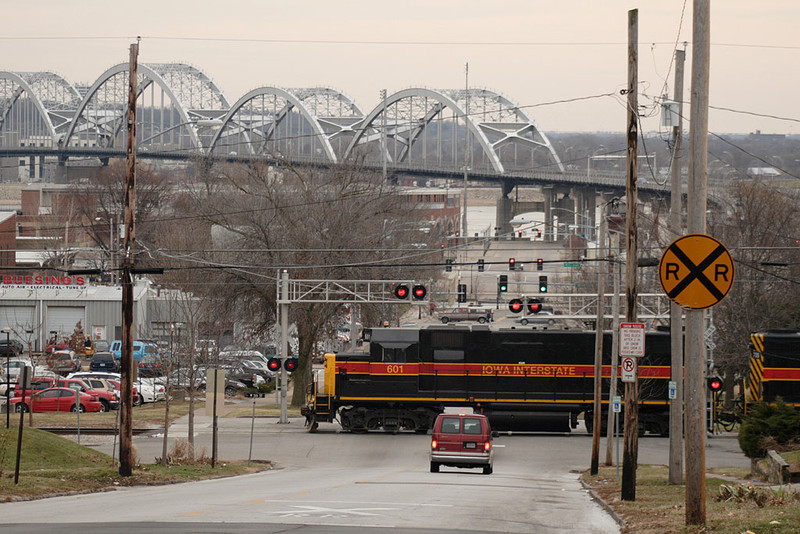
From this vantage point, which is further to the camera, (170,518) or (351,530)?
(170,518)

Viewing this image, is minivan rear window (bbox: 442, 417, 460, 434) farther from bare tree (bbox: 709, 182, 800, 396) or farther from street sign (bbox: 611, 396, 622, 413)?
bare tree (bbox: 709, 182, 800, 396)

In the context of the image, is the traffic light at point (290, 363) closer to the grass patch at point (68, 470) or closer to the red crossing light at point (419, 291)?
the red crossing light at point (419, 291)

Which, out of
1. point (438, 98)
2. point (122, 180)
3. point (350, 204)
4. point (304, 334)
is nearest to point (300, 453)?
point (304, 334)

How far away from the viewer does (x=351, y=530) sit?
1448 cm

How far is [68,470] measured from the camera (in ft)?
80.6

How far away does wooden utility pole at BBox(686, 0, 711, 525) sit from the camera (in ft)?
44.2

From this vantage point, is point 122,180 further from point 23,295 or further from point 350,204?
point 350,204

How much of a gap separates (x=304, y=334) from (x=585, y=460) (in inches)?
786

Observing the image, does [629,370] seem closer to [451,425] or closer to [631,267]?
[631,267]

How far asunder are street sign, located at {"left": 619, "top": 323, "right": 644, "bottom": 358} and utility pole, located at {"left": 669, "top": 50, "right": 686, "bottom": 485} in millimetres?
2793

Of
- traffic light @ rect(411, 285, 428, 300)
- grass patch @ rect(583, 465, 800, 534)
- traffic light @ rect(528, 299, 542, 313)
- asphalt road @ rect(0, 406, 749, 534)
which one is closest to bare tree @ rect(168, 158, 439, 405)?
traffic light @ rect(528, 299, 542, 313)

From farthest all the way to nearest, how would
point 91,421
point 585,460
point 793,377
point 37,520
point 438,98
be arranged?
point 438,98
point 91,421
point 793,377
point 585,460
point 37,520

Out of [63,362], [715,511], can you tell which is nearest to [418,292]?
[715,511]

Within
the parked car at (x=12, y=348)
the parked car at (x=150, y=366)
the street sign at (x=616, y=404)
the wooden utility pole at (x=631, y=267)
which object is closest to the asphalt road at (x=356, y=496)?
the wooden utility pole at (x=631, y=267)
